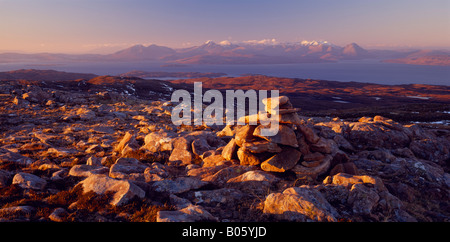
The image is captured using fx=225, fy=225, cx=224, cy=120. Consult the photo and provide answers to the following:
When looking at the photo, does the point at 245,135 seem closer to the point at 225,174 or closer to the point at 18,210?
the point at 225,174

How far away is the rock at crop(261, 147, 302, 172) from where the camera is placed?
11.2 metres

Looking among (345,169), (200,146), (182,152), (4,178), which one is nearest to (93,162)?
(4,178)

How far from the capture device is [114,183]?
343 inches

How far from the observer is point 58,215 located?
7266 mm

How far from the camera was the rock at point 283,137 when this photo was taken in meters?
11.4

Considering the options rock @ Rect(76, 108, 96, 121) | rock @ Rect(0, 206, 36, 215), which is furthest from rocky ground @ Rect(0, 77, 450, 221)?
rock @ Rect(76, 108, 96, 121)

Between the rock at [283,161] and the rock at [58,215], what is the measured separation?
27.1 ft

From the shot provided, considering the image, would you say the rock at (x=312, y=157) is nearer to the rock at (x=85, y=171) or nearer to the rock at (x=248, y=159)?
the rock at (x=248, y=159)

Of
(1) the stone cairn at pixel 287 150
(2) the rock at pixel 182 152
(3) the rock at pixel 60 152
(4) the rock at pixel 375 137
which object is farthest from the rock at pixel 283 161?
(3) the rock at pixel 60 152

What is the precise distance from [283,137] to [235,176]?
3137 mm

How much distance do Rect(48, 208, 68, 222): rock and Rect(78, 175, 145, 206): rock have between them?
1.22 metres

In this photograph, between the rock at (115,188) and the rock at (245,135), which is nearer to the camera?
the rock at (115,188)
